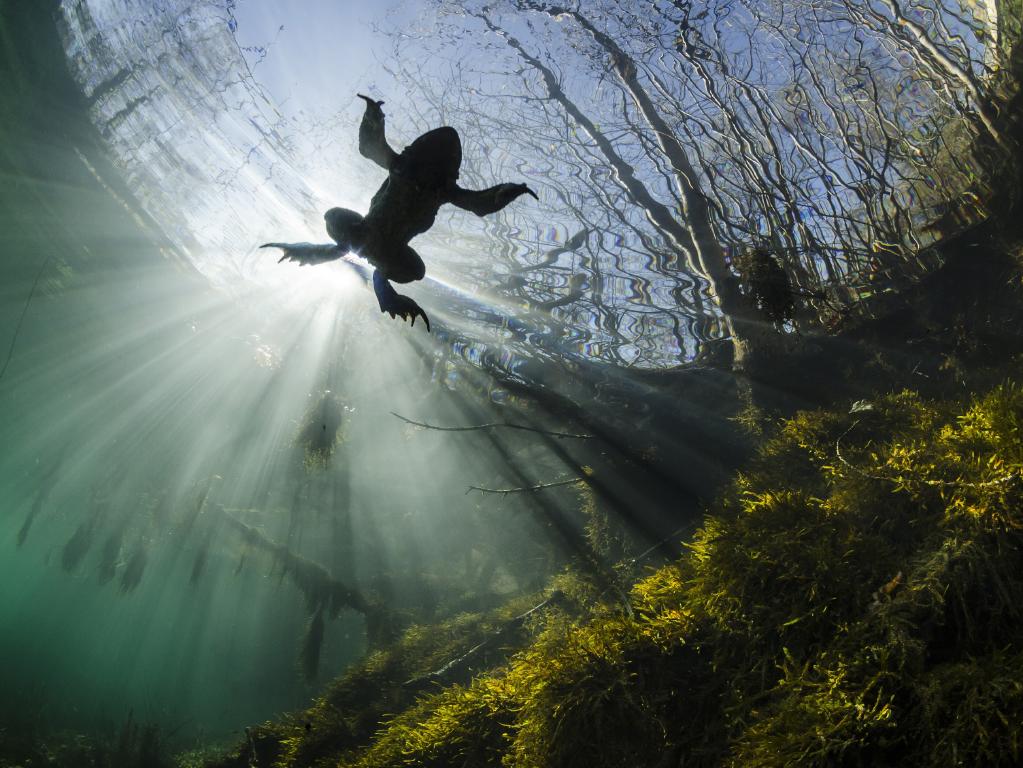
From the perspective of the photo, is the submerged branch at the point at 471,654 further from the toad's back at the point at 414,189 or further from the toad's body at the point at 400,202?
the toad's back at the point at 414,189

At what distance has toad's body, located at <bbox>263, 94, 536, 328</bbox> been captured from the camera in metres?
1.85

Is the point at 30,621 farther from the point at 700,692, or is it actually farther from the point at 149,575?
the point at 700,692

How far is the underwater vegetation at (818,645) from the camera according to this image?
5.96 ft

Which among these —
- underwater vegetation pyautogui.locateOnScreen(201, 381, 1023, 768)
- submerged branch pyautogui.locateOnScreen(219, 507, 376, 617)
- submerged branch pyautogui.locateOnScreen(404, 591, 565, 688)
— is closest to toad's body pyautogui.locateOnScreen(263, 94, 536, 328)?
underwater vegetation pyautogui.locateOnScreen(201, 381, 1023, 768)

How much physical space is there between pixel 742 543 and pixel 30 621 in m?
132

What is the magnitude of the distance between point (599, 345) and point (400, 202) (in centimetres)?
1068

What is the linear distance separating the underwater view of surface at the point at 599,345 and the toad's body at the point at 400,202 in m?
0.02

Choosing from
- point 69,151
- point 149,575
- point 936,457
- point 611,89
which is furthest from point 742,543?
point 149,575

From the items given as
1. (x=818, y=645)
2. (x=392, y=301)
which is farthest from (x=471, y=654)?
(x=392, y=301)

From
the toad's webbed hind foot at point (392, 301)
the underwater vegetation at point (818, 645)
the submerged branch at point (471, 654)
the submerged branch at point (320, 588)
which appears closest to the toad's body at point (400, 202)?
the toad's webbed hind foot at point (392, 301)

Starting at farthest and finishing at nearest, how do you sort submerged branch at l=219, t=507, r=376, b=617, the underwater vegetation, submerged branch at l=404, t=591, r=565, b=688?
submerged branch at l=219, t=507, r=376, b=617, submerged branch at l=404, t=591, r=565, b=688, the underwater vegetation

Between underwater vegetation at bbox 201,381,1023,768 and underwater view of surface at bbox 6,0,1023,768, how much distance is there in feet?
0.06

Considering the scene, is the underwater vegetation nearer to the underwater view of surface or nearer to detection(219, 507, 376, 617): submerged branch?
the underwater view of surface

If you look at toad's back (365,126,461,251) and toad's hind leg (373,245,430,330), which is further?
toad's hind leg (373,245,430,330)
